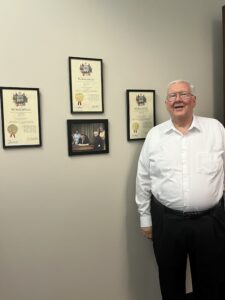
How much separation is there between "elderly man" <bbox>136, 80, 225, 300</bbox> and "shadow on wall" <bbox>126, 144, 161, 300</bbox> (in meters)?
0.16

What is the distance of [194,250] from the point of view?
1895 mm

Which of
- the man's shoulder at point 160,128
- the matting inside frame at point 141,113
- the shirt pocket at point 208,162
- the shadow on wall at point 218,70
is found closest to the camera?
the shirt pocket at point 208,162

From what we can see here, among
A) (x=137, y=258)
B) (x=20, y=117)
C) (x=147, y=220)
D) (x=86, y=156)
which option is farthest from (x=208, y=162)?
(x=20, y=117)

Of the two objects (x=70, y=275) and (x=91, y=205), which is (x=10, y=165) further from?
(x=70, y=275)

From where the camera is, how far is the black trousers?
6.11ft

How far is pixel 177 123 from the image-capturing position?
1980 millimetres

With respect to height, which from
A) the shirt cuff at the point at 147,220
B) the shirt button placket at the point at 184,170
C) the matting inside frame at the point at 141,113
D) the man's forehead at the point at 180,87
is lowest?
the shirt cuff at the point at 147,220

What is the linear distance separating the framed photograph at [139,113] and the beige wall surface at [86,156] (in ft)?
0.15

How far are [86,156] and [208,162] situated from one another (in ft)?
2.48

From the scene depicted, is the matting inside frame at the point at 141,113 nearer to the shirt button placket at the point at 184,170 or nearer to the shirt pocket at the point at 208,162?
the shirt button placket at the point at 184,170

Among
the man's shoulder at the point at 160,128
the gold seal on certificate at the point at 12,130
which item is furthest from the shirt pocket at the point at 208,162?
the gold seal on certificate at the point at 12,130

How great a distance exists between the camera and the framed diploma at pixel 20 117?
178cm

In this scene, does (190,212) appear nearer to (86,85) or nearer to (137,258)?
(137,258)

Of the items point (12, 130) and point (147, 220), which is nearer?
point (12, 130)
